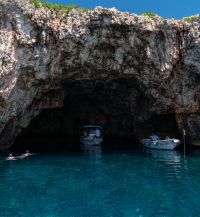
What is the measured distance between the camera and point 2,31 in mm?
27156

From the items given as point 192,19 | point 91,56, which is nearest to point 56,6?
point 91,56

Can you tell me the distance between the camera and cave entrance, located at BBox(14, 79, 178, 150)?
133 feet

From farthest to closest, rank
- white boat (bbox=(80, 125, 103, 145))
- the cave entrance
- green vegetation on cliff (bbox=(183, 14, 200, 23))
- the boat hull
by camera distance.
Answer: white boat (bbox=(80, 125, 103, 145))
the boat hull
the cave entrance
green vegetation on cliff (bbox=(183, 14, 200, 23))

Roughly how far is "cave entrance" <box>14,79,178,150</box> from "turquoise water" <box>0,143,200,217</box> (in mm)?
10546

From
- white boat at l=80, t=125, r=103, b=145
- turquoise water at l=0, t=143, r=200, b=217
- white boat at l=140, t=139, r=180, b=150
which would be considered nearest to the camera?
turquoise water at l=0, t=143, r=200, b=217

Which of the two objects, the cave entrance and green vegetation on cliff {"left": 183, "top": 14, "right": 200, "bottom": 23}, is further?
the cave entrance

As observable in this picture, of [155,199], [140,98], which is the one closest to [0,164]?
[155,199]

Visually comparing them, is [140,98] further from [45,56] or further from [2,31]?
[2,31]

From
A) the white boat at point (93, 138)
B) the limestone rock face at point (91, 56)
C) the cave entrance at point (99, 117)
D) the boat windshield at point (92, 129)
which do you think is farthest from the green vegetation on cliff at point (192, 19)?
the boat windshield at point (92, 129)

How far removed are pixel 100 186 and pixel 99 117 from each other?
27479 mm

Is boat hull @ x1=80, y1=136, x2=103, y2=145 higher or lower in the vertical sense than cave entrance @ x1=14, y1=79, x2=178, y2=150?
lower

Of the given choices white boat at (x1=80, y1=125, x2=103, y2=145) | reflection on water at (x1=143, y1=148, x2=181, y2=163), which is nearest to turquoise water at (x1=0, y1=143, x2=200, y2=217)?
reflection on water at (x1=143, y1=148, x2=181, y2=163)

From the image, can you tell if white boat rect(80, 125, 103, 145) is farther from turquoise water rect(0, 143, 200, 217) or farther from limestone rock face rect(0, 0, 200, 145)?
turquoise water rect(0, 143, 200, 217)

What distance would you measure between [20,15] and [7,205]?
56.2ft
